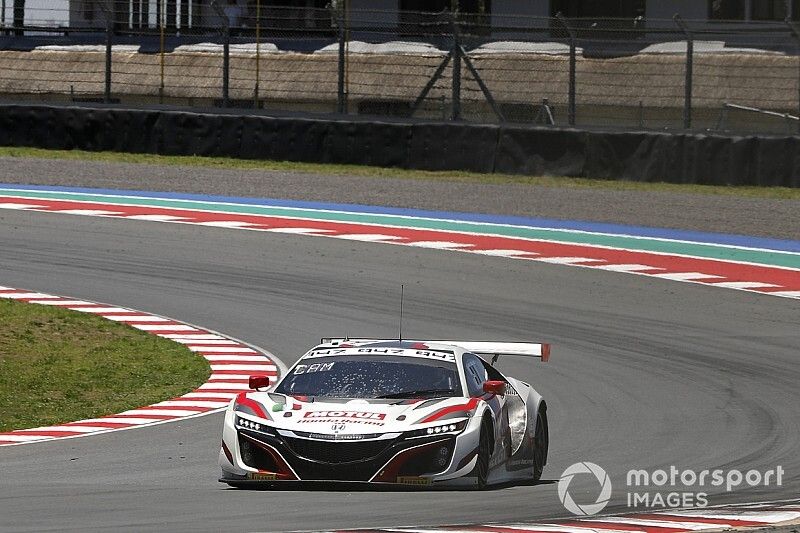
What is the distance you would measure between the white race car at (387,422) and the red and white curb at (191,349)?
8.21 feet

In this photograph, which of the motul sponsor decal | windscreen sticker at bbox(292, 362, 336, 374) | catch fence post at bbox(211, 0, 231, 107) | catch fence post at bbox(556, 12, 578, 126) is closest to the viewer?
the motul sponsor decal

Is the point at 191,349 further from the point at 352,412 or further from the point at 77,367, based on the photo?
the point at 352,412

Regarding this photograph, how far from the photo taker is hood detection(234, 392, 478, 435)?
31.1 ft

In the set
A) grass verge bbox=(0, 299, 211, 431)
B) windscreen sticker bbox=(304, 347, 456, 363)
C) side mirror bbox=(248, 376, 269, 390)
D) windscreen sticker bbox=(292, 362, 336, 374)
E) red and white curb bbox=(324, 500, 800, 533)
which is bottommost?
grass verge bbox=(0, 299, 211, 431)

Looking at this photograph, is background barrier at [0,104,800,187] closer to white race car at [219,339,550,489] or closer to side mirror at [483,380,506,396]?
white race car at [219,339,550,489]

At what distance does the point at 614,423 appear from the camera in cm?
1253

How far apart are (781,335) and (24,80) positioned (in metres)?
20.1

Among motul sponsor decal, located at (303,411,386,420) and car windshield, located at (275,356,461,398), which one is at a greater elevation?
car windshield, located at (275,356,461,398)

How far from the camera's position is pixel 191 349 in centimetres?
1622

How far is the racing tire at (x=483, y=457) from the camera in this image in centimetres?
957

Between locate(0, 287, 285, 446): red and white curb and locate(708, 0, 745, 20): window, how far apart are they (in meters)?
22.2

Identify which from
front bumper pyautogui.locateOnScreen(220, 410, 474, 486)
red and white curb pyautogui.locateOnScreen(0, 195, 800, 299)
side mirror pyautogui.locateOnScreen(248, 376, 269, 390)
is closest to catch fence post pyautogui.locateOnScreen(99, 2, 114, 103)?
red and white curb pyautogui.locateOnScreen(0, 195, 800, 299)

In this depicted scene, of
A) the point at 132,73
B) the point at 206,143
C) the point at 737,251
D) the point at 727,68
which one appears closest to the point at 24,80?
the point at 132,73

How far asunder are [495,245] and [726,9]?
1635 cm
